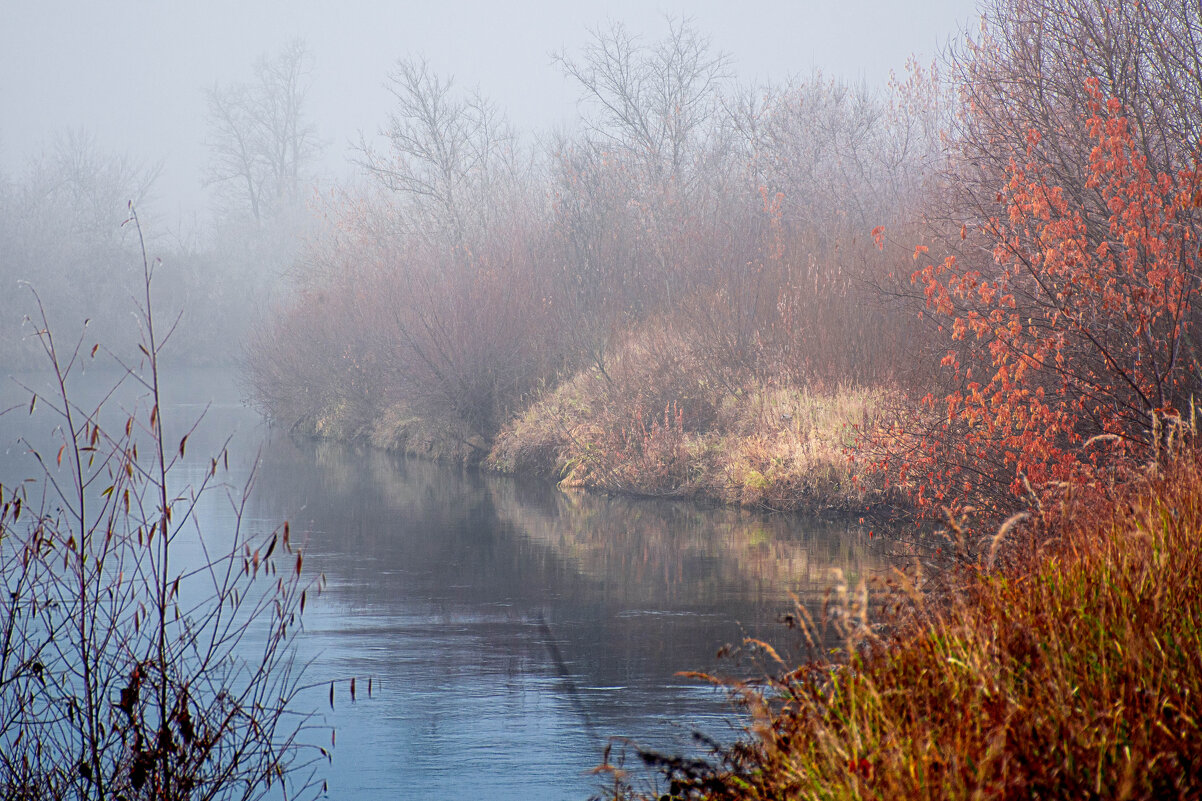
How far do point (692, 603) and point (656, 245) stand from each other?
15124mm

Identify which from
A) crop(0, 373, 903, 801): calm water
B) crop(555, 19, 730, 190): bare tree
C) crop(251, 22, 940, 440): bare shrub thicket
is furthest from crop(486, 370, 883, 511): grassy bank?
crop(555, 19, 730, 190): bare tree

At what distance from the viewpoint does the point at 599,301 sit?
83.2 ft

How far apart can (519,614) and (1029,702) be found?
25.3ft

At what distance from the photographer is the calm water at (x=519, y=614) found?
7086 millimetres

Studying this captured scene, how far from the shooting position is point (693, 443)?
60.6ft

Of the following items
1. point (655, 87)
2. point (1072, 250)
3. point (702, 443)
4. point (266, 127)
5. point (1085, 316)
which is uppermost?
point (266, 127)

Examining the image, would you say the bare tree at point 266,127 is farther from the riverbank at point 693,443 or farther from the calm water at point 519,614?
the calm water at point 519,614

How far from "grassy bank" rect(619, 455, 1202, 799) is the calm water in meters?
2.28

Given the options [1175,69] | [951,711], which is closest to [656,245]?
[1175,69]

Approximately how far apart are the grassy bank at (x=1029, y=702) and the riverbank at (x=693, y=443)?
30.2 ft

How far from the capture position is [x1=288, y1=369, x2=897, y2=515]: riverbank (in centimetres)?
1584

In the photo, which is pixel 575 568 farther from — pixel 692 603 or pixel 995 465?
pixel 995 465

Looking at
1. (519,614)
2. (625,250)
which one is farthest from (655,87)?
(519,614)

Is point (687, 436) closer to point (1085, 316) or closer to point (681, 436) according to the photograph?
point (681, 436)
